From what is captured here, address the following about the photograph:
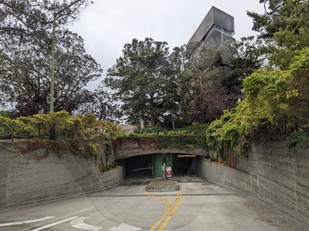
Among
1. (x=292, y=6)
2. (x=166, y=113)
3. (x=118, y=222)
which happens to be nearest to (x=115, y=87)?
(x=166, y=113)

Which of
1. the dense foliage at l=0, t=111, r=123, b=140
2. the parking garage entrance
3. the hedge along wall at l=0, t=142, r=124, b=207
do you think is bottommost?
the parking garage entrance

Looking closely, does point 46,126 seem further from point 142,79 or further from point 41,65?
point 142,79

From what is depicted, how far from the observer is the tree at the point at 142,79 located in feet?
153

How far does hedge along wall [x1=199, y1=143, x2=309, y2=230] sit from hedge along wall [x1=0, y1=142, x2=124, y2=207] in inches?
365

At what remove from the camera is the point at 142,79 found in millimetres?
45469

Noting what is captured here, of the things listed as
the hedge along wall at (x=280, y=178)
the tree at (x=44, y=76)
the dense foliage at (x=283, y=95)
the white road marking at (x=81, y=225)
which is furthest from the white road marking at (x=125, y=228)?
the tree at (x=44, y=76)

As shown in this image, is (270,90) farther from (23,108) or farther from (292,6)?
(23,108)

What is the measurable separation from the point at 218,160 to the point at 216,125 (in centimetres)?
344

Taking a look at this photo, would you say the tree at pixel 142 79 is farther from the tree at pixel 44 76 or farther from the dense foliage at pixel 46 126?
the dense foliage at pixel 46 126

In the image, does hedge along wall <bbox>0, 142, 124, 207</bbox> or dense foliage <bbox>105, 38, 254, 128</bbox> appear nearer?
hedge along wall <bbox>0, 142, 124, 207</bbox>

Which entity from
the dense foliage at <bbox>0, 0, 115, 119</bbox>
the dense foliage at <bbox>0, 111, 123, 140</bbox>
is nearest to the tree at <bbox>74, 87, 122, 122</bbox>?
the dense foliage at <bbox>0, 0, 115, 119</bbox>

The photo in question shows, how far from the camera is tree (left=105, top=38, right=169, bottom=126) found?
46656mm

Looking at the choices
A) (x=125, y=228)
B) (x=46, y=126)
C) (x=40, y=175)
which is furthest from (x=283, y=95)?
(x=46, y=126)

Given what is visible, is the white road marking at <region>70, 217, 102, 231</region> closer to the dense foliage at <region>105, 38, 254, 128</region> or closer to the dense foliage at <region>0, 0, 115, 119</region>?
the dense foliage at <region>0, 0, 115, 119</region>
